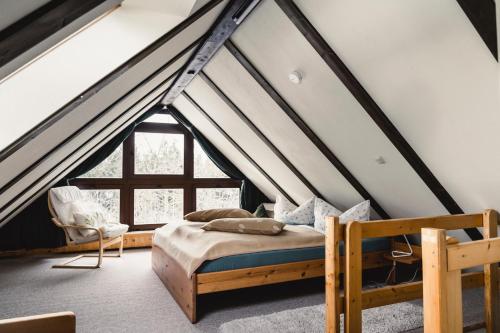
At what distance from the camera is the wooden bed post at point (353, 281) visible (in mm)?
1829

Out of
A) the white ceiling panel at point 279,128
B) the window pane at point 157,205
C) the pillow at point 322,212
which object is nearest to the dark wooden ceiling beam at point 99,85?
the white ceiling panel at point 279,128

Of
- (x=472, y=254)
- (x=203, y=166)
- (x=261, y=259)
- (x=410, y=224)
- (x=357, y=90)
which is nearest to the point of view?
(x=472, y=254)

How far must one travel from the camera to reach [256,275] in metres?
3.00

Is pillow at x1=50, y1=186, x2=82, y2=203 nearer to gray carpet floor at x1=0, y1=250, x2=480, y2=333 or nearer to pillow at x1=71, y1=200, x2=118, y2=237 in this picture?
pillow at x1=71, y1=200, x2=118, y2=237

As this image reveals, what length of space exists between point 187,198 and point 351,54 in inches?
170

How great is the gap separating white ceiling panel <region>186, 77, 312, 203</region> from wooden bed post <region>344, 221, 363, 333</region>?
301 cm

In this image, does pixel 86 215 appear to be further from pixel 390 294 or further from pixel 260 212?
pixel 390 294

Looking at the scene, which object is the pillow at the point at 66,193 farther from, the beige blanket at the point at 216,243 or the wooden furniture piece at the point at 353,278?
the wooden furniture piece at the point at 353,278

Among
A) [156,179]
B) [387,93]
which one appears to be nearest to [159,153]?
[156,179]

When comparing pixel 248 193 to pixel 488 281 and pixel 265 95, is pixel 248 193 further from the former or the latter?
pixel 488 281

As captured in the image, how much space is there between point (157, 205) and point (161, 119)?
1534mm

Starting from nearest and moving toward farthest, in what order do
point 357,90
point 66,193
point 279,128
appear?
1. point 357,90
2. point 279,128
3. point 66,193

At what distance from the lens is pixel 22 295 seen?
331 cm

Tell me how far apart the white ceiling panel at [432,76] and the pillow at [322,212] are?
142 cm
